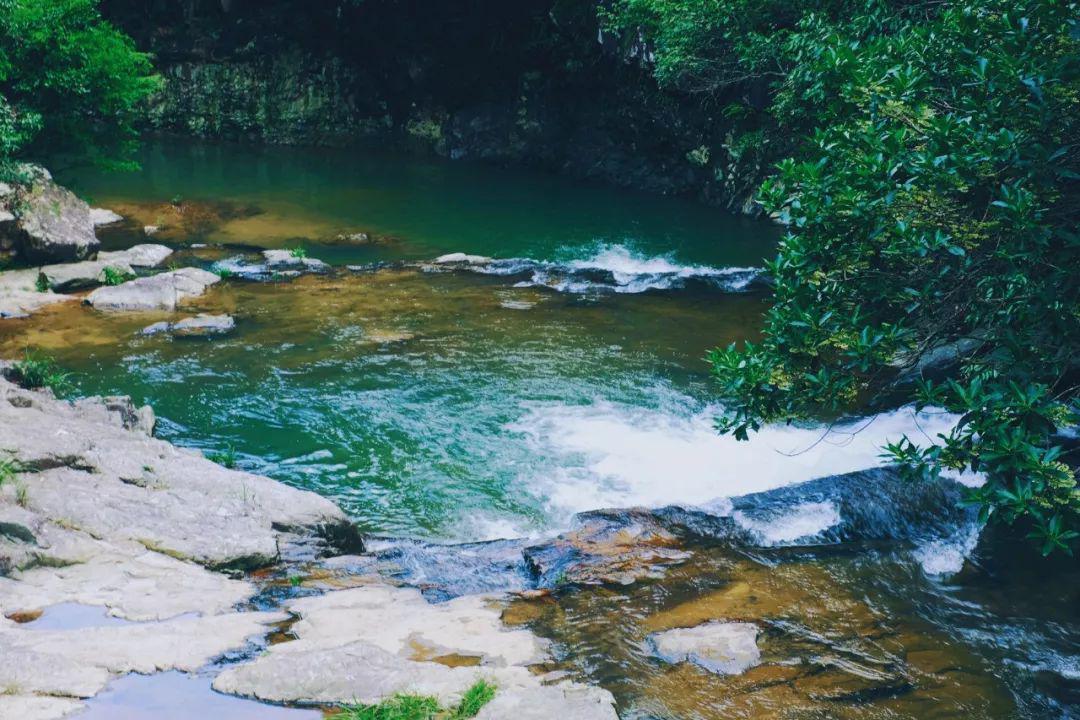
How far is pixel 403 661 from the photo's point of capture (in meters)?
5.26

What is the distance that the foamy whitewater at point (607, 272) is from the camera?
16.8 metres

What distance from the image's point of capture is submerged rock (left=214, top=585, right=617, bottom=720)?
4844 mm

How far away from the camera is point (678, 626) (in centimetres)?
647

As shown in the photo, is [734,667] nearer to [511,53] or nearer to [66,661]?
[66,661]

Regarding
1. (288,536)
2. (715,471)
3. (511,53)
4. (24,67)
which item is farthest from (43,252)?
(511,53)

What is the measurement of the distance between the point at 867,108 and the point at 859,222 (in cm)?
131

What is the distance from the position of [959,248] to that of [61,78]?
1609 cm

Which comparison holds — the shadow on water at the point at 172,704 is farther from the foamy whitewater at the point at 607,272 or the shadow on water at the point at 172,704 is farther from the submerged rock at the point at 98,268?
the submerged rock at the point at 98,268

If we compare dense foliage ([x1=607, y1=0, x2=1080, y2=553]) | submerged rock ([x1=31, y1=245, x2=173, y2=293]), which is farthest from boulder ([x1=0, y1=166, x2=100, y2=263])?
dense foliage ([x1=607, y1=0, x2=1080, y2=553])

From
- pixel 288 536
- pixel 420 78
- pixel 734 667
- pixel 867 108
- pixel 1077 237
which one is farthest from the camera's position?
pixel 420 78

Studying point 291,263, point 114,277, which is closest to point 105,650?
point 114,277

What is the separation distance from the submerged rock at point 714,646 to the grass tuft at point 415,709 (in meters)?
1.77

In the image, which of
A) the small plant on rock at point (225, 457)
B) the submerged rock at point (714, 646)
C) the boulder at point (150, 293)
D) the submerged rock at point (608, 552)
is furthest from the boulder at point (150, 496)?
the boulder at point (150, 293)

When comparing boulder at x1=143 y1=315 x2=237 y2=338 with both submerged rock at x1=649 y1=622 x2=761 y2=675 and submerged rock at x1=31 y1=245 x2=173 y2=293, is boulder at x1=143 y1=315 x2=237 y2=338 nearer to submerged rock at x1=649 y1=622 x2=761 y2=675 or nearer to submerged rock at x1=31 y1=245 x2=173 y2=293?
submerged rock at x1=31 y1=245 x2=173 y2=293
